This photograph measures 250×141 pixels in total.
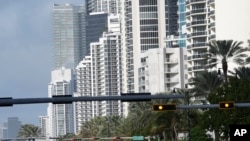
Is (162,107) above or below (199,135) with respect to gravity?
above

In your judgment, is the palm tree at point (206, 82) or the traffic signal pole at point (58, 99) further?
the palm tree at point (206, 82)

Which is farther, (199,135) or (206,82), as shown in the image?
(206,82)

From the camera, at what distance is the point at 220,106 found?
59438 mm

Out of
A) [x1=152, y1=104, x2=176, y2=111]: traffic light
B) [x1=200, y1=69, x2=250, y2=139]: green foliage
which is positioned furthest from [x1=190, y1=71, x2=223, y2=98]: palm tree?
[x1=152, y1=104, x2=176, y2=111]: traffic light

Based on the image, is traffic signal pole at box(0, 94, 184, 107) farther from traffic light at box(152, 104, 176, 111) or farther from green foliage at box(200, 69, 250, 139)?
green foliage at box(200, 69, 250, 139)

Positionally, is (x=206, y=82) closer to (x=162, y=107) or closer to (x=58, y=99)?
(x=162, y=107)

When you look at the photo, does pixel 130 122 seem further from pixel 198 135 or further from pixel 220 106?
pixel 220 106

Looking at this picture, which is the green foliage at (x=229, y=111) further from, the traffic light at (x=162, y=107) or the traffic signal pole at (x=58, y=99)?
the traffic signal pole at (x=58, y=99)

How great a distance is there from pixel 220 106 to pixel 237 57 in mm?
64117

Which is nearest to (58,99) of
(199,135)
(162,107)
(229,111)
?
(162,107)

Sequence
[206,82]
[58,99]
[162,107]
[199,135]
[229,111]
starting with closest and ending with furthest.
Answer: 1. [58,99]
2. [162,107]
3. [229,111]
4. [199,135]
5. [206,82]

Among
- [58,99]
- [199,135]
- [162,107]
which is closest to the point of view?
[58,99]

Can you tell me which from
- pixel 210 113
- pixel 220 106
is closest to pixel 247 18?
pixel 210 113

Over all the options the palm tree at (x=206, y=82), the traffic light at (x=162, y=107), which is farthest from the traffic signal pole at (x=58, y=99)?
the palm tree at (x=206, y=82)
